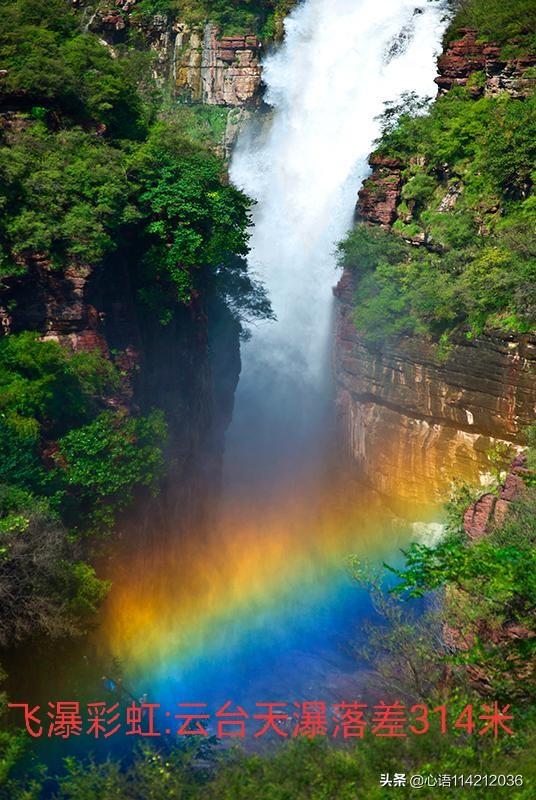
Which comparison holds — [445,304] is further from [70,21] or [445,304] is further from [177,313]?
[70,21]

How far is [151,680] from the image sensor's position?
23359 millimetres

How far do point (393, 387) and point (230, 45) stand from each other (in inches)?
1228

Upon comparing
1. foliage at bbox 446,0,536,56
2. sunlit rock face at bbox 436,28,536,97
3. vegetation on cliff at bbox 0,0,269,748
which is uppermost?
foliage at bbox 446,0,536,56

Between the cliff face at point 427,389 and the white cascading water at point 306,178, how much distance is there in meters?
7.11

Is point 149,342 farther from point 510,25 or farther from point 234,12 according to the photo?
point 234,12

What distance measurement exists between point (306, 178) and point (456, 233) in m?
21.8

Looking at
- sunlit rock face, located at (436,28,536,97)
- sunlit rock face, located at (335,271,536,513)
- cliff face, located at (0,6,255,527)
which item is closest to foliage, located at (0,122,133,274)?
cliff face, located at (0,6,255,527)

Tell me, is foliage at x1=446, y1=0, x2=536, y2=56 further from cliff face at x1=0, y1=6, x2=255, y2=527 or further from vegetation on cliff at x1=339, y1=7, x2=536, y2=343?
cliff face at x1=0, y1=6, x2=255, y2=527

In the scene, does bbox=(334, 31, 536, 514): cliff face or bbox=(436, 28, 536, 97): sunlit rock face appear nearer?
bbox=(334, 31, 536, 514): cliff face

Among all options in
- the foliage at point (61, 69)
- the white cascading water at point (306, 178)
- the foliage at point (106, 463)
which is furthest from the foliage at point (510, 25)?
the foliage at point (106, 463)

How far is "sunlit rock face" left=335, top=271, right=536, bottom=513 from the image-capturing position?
85.4 feet

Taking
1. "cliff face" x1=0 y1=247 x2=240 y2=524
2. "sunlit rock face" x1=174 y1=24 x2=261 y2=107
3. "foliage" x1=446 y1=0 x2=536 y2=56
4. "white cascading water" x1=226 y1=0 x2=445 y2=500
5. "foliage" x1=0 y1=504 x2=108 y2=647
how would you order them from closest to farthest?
1. "foliage" x1=0 y1=504 x2=108 y2=647
2. "cliff face" x1=0 y1=247 x2=240 y2=524
3. "foliage" x1=446 y1=0 x2=536 y2=56
4. "white cascading water" x1=226 y1=0 x2=445 y2=500
5. "sunlit rock face" x1=174 y1=24 x2=261 y2=107

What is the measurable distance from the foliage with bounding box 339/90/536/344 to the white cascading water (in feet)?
32.7

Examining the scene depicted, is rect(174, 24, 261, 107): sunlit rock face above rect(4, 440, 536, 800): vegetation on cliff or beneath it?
above
